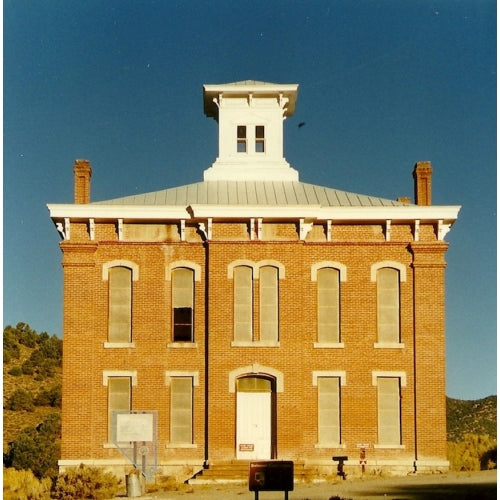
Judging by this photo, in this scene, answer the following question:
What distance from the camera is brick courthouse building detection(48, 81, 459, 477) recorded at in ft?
92.4

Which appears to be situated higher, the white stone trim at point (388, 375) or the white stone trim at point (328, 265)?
the white stone trim at point (328, 265)

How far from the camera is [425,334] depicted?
94.4 feet

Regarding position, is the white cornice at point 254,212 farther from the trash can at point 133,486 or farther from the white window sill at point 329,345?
the trash can at point 133,486

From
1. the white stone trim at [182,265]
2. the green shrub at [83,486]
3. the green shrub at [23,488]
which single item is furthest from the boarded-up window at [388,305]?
the green shrub at [23,488]

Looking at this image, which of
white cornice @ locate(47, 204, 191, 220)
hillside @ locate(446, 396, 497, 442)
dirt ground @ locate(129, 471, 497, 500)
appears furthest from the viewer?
hillside @ locate(446, 396, 497, 442)

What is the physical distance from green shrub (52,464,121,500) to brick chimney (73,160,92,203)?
353 inches

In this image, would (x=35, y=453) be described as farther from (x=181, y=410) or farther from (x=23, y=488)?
(x=23, y=488)

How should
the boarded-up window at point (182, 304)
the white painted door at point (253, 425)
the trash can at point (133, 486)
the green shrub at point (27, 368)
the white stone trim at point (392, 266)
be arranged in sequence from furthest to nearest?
the green shrub at point (27, 368) → the white stone trim at point (392, 266) → the boarded-up window at point (182, 304) → the white painted door at point (253, 425) → the trash can at point (133, 486)

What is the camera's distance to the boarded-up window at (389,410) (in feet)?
93.2

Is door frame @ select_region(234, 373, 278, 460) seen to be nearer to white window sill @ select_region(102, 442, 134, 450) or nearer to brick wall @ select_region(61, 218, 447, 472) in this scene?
brick wall @ select_region(61, 218, 447, 472)

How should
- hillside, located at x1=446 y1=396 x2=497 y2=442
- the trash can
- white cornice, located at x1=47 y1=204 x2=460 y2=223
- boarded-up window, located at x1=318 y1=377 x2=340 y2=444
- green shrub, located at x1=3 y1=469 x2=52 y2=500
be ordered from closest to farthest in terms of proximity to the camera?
green shrub, located at x1=3 y1=469 x2=52 y2=500
the trash can
boarded-up window, located at x1=318 y1=377 x2=340 y2=444
white cornice, located at x1=47 y1=204 x2=460 y2=223
hillside, located at x1=446 y1=396 x2=497 y2=442

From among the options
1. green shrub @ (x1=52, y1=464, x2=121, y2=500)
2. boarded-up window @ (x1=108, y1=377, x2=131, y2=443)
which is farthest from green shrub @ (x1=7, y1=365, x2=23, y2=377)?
Answer: green shrub @ (x1=52, y1=464, x2=121, y2=500)

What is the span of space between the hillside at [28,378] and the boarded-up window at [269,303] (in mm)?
21284

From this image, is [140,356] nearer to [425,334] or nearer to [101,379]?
[101,379]
